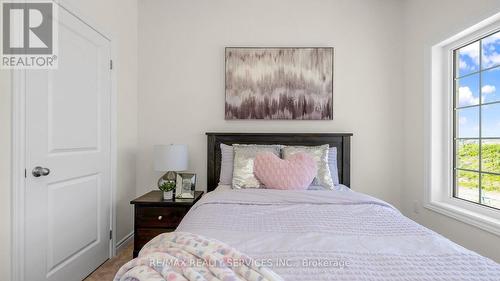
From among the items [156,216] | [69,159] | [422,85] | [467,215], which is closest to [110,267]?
[156,216]

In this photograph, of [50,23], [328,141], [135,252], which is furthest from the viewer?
[328,141]

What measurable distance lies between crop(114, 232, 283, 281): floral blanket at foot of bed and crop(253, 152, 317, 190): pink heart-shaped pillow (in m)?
1.23

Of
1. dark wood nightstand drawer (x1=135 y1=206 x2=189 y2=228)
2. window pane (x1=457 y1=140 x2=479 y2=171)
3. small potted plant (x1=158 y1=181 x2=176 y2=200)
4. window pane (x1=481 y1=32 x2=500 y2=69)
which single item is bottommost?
dark wood nightstand drawer (x1=135 y1=206 x2=189 y2=228)

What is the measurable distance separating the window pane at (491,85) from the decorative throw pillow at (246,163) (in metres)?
1.71

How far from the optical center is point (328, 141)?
2.70m

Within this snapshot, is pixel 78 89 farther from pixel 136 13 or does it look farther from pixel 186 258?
pixel 186 258

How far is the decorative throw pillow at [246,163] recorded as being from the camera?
224 centimetres

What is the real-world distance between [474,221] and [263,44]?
93.9 inches

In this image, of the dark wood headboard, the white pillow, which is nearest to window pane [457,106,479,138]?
the dark wood headboard

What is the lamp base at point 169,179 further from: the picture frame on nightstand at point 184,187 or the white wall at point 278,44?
the white wall at point 278,44

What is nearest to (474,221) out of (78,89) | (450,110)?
(450,110)

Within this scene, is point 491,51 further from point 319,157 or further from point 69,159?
point 69,159

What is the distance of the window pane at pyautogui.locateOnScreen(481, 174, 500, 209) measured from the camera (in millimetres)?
1984

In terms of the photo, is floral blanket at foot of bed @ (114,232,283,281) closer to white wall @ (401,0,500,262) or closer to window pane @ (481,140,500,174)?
white wall @ (401,0,500,262)
